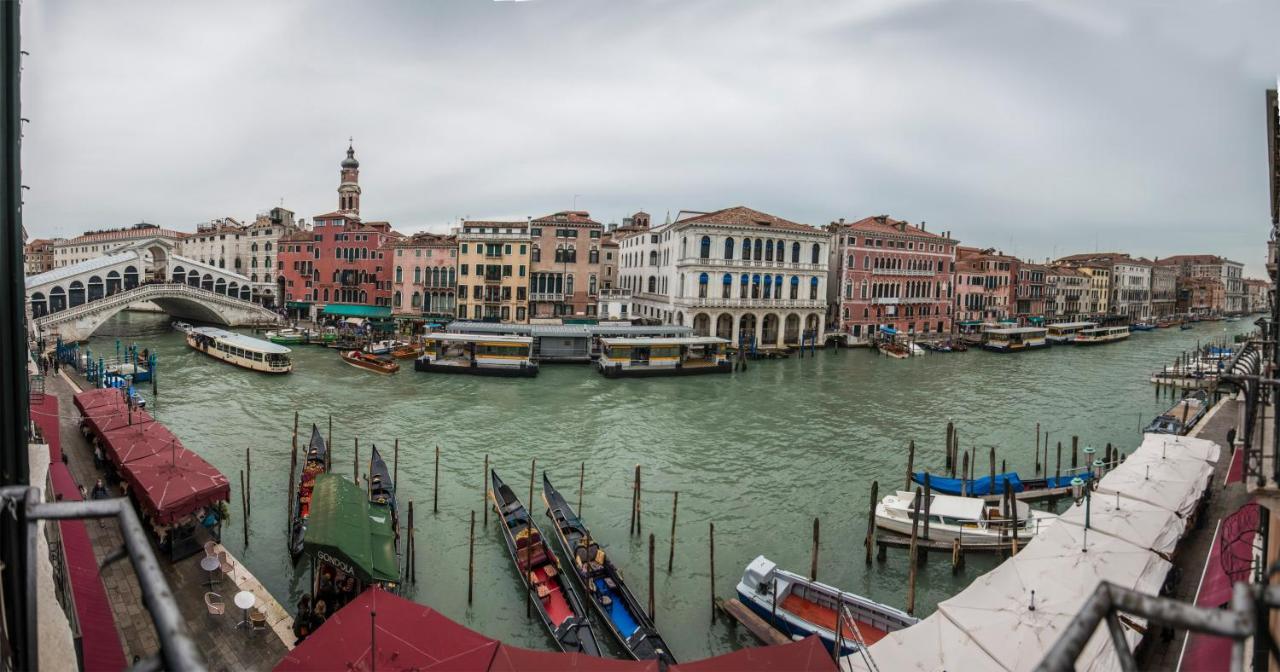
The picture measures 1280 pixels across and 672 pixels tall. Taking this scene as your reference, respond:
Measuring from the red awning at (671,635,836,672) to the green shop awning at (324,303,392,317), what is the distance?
133 ft

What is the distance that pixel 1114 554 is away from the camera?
899cm

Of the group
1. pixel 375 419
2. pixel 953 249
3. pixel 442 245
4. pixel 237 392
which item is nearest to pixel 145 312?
pixel 442 245

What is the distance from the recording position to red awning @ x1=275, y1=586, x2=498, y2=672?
6.21 meters

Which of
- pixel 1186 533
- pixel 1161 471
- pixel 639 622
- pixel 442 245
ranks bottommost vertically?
pixel 639 622

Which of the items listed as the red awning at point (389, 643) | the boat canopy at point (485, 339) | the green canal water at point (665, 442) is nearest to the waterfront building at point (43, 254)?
the green canal water at point (665, 442)

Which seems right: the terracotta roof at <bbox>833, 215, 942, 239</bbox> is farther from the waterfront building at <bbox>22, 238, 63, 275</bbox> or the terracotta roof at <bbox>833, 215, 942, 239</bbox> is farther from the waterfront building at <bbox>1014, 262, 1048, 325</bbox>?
the waterfront building at <bbox>22, 238, 63, 275</bbox>

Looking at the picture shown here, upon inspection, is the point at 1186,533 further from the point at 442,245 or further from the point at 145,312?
the point at 145,312

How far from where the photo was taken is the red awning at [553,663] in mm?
6324

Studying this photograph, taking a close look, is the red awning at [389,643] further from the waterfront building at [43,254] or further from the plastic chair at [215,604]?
the waterfront building at [43,254]

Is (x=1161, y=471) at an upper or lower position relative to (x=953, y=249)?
lower

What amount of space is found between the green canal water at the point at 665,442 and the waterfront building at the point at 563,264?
11.7m

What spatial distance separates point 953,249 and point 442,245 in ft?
118

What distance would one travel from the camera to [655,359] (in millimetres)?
29875

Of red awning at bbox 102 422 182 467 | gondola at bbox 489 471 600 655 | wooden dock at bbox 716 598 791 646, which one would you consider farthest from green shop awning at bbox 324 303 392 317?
wooden dock at bbox 716 598 791 646
